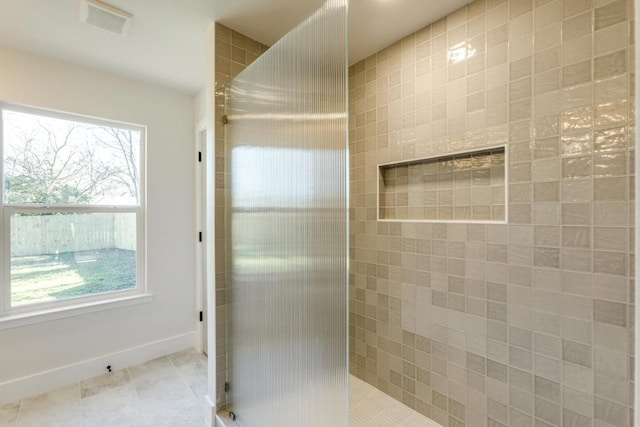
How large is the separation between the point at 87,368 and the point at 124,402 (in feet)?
1.85

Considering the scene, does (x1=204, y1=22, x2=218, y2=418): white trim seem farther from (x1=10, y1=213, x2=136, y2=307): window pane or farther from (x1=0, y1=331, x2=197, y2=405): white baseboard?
(x1=10, y1=213, x2=136, y2=307): window pane

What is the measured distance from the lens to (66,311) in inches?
87.9

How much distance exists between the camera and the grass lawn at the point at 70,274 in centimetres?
216

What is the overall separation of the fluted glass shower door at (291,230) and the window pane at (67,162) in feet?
4.62

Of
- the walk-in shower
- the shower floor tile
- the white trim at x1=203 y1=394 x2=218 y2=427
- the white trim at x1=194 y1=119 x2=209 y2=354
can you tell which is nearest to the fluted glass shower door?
the walk-in shower

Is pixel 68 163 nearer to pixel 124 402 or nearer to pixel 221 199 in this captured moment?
pixel 221 199

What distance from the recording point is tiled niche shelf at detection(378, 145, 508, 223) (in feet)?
5.45

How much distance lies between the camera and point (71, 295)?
92.5 inches

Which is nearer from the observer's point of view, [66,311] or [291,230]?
[291,230]

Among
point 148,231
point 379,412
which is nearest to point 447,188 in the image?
point 379,412

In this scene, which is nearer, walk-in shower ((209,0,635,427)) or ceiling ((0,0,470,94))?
walk-in shower ((209,0,635,427))

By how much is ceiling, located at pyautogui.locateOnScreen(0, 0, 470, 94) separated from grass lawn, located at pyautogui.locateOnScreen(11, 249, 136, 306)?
1543 millimetres

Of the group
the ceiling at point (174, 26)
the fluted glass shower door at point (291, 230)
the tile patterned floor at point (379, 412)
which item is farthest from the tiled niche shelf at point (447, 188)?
the tile patterned floor at point (379, 412)

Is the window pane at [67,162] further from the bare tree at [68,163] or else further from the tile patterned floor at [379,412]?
the tile patterned floor at [379,412]
